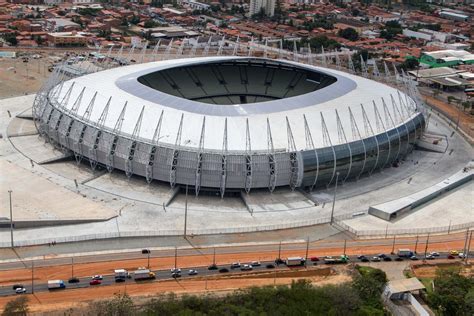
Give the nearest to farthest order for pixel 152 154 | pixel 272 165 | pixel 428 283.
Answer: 1. pixel 428 283
2. pixel 152 154
3. pixel 272 165

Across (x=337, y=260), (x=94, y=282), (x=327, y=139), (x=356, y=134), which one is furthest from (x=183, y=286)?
(x=356, y=134)

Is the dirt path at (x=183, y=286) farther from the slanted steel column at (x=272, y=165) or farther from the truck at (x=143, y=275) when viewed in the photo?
the slanted steel column at (x=272, y=165)

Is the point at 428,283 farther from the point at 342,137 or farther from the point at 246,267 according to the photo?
the point at 342,137

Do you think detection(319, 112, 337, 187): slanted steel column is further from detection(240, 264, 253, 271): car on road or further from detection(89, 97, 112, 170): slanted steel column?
detection(89, 97, 112, 170): slanted steel column

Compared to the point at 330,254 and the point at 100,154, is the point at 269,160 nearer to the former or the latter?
the point at 330,254

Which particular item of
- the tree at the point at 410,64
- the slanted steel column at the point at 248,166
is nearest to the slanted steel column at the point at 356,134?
the slanted steel column at the point at 248,166

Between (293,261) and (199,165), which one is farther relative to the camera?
(199,165)

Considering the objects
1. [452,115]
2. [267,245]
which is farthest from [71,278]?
[452,115]

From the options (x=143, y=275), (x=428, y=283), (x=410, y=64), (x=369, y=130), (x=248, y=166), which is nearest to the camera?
(x=143, y=275)

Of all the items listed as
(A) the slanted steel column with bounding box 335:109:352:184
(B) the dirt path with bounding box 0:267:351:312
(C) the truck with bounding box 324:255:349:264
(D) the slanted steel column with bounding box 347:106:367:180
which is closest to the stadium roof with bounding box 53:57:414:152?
(A) the slanted steel column with bounding box 335:109:352:184
